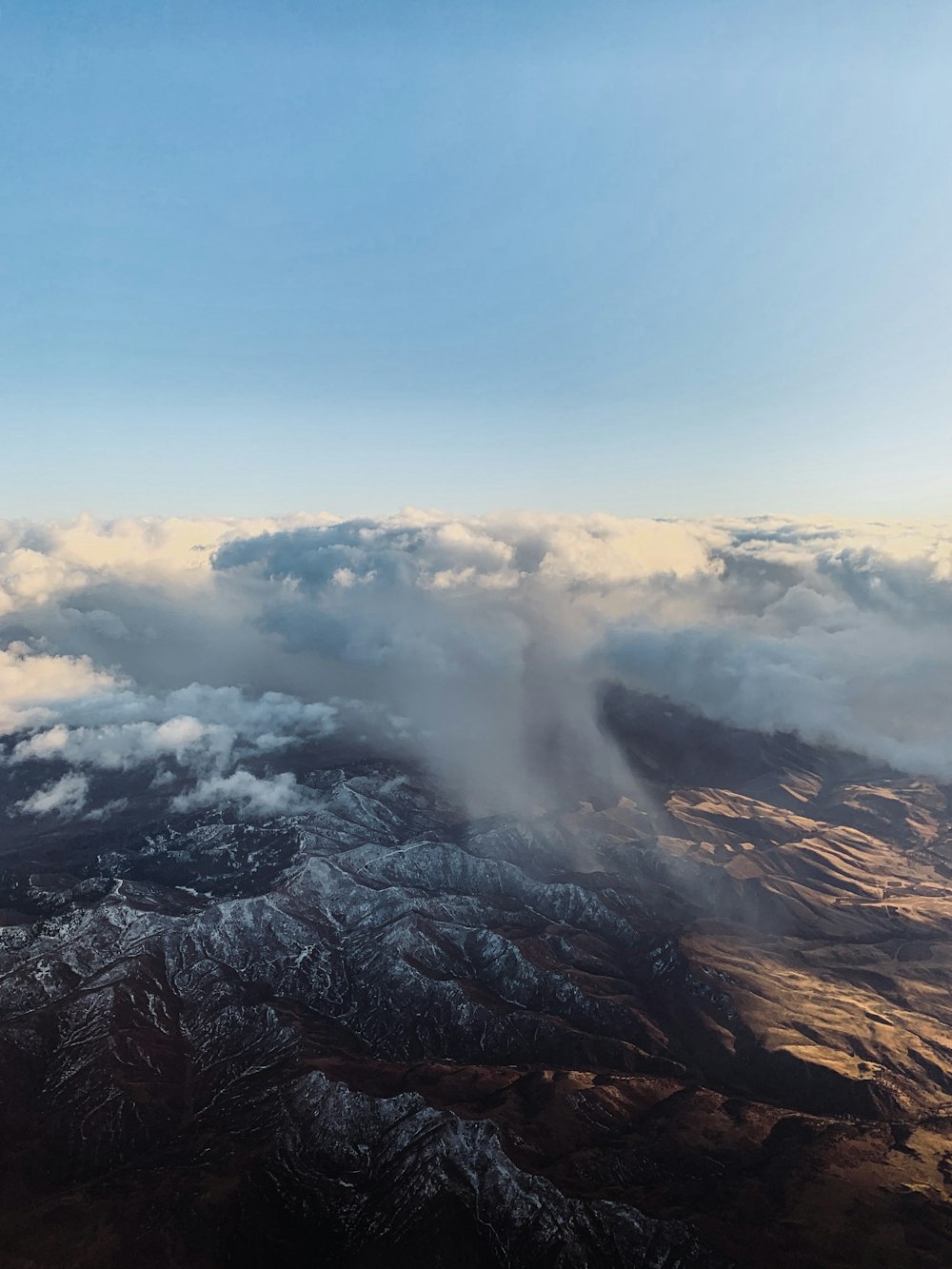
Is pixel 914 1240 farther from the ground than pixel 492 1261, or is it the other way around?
pixel 914 1240

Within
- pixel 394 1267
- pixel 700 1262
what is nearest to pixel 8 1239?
pixel 394 1267

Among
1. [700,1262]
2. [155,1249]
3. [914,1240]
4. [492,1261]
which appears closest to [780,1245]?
[700,1262]

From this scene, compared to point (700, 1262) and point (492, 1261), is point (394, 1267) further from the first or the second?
point (700, 1262)

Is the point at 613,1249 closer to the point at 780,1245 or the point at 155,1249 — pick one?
the point at 780,1245

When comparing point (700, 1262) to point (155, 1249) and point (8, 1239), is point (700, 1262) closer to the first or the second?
point (155, 1249)

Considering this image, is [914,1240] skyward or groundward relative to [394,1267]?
skyward

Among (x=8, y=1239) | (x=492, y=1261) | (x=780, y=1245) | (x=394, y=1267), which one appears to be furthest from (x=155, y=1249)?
(x=780, y=1245)

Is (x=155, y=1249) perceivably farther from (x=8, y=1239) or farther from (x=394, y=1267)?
(x=394, y=1267)
